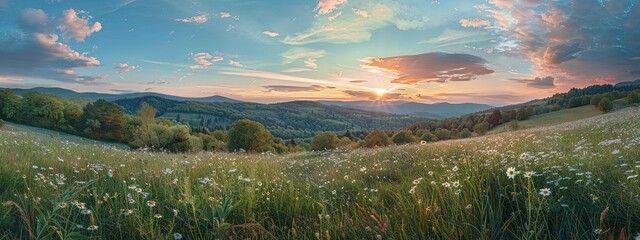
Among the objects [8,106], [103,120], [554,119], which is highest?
[554,119]

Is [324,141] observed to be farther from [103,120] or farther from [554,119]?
[103,120]

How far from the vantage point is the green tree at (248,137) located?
229 ft

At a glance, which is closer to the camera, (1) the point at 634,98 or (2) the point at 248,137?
(2) the point at 248,137

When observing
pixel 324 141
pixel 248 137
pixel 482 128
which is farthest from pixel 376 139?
pixel 482 128

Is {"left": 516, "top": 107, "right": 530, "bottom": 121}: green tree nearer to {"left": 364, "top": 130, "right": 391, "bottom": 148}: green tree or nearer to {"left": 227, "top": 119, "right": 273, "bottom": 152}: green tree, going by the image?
{"left": 364, "top": 130, "right": 391, "bottom": 148}: green tree

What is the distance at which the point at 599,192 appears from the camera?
3662 millimetres

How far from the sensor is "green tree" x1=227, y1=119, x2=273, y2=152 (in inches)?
2751

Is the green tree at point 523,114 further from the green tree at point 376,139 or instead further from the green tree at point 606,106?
the green tree at point 376,139

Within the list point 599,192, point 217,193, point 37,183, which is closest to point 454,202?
point 599,192

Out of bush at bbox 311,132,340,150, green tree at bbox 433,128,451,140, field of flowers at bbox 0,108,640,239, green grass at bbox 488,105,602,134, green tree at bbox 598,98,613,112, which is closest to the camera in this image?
field of flowers at bbox 0,108,640,239

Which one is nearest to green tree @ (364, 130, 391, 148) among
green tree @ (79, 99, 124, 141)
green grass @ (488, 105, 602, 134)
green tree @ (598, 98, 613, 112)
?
green grass @ (488, 105, 602, 134)

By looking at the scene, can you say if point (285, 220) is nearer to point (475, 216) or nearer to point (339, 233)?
point (339, 233)

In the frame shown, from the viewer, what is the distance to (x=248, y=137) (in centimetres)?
6956

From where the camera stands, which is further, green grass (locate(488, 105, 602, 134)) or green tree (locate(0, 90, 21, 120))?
green tree (locate(0, 90, 21, 120))
